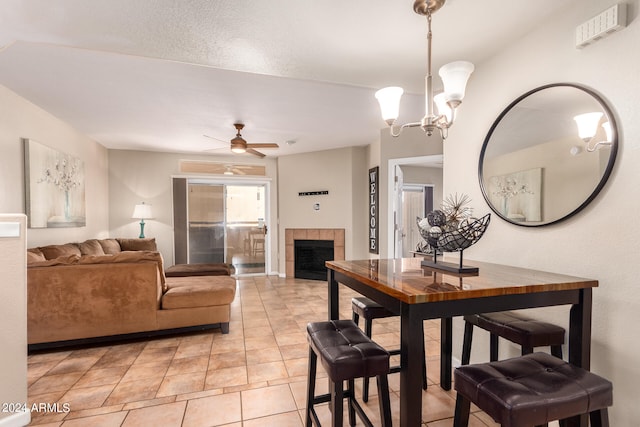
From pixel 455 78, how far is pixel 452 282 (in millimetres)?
964

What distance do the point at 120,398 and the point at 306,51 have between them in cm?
268

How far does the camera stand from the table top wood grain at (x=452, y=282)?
1.14m

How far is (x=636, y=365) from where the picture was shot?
1301mm

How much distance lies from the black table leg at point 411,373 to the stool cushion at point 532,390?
0.68ft

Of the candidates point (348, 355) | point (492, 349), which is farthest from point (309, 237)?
point (348, 355)

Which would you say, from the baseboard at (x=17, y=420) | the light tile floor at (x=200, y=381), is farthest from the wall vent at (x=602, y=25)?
the baseboard at (x=17, y=420)

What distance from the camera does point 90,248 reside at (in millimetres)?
4031

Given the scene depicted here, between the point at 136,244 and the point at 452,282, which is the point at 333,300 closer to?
the point at 452,282

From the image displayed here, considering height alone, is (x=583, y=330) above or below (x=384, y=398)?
above

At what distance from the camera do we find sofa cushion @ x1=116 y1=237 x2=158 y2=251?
494 cm

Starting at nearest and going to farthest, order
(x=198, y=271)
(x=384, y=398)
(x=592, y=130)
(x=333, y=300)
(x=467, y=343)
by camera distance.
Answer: (x=384, y=398) → (x=592, y=130) → (x=333, y=300) → (x=467, y=343) → (x=198, y=271)

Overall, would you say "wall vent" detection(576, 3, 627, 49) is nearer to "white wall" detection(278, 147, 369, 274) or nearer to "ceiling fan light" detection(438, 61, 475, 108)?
"ceiling fan light" detection(438, 61, 475, 108)

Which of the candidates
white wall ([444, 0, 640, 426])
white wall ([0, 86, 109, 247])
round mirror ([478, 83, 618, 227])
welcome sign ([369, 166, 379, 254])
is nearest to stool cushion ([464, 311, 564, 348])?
white wall ([444, 0, 640, 426])

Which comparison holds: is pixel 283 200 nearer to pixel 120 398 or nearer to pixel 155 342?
pixel 155 342
